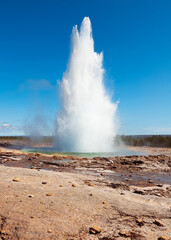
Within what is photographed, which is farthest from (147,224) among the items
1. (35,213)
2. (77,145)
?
(77,145)

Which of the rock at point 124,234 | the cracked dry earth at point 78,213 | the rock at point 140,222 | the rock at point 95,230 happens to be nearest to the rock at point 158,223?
the cracked dry earth at point 78,213

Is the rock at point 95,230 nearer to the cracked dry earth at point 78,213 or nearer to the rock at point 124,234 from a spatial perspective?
the cracked dry earth at point 78,213

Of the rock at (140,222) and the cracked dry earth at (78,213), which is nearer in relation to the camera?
the cracked dry earth at (78,213)

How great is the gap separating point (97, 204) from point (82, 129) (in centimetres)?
2768

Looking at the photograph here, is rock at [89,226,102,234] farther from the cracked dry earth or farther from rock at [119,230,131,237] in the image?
rock at [119,230,131,237]

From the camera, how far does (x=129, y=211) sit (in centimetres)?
623

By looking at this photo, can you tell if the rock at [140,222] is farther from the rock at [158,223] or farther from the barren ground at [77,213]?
the rock at [158,223]

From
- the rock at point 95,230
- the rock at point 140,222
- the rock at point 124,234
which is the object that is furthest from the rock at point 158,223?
the rock at point 95,230

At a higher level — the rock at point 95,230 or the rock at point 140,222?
the rock at point 95,230

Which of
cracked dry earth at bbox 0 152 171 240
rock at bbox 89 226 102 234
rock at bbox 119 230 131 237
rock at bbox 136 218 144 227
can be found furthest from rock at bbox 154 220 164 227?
rock at bbox 89 226 102 234

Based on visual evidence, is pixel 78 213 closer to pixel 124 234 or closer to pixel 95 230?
pixel 95 230

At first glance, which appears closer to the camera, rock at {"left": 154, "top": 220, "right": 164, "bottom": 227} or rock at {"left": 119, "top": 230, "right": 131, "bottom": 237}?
rock at {"left": 119, "top": 230, "right": 131, "bottom": 237}

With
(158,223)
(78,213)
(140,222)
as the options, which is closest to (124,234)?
(140,222)

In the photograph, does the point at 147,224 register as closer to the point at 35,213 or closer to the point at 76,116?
the point at 35,213
